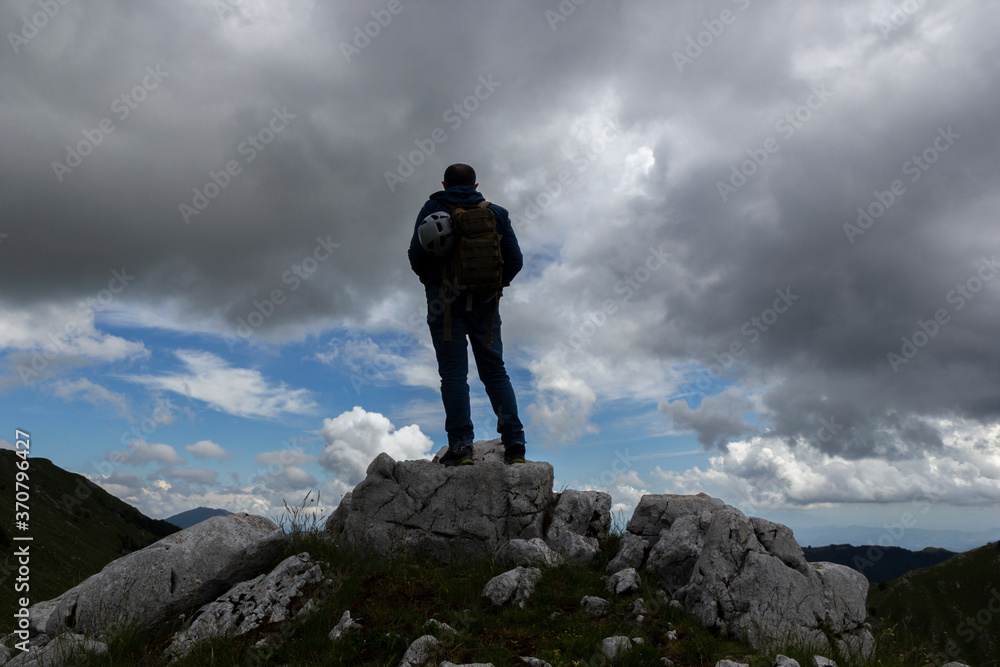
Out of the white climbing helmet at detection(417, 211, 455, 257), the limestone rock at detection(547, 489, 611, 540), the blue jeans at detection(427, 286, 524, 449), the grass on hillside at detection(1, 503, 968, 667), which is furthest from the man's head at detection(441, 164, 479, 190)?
the grass on hillside at detection(1, 503, 968, 667)

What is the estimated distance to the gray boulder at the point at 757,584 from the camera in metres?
7.09

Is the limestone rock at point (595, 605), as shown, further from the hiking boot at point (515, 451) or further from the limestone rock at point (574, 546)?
the hiking boot at point (515, 451)

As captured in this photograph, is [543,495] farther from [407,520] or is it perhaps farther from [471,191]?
[471,191]

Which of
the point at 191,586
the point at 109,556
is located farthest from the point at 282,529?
the point at 109,556

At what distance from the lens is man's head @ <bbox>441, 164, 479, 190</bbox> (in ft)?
37.4

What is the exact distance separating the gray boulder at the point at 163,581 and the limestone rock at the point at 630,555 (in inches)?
213

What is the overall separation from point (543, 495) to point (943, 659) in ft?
19.7

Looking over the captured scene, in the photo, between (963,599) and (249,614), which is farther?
(963,599)

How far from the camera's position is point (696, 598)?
7465 mm

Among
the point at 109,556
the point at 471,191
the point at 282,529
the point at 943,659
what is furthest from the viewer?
the point at 109,556

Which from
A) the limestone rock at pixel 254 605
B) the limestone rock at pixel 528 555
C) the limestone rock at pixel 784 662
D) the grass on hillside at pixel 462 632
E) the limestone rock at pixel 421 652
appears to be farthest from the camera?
the limestone rock at pixel 528 555

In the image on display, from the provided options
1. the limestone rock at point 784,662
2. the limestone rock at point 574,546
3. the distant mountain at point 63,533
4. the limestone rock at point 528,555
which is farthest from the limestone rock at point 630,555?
the distant mountain at point 63,533

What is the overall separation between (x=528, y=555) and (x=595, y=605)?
1.62 meters

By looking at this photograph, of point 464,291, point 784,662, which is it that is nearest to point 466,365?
point 464,291
